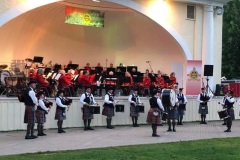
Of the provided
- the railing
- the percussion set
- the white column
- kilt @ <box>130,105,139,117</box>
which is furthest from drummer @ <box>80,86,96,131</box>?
the white column

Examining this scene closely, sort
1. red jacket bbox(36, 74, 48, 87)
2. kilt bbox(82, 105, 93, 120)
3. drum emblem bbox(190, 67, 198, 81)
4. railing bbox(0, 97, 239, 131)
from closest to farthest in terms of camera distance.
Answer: railing bbox(0, 97, 239, 131), kilt bbox(82, 105, 93, 120), red jacket bbox(36, 74, 48, 87), drum emblem bbox(190, 67, 198, 81)

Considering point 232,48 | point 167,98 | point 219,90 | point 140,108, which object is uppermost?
point 232,48

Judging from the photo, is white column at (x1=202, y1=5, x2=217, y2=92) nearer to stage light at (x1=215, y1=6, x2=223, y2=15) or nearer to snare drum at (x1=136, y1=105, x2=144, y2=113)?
stage light at (x1=215, y1=6, x2=223, y2=15)

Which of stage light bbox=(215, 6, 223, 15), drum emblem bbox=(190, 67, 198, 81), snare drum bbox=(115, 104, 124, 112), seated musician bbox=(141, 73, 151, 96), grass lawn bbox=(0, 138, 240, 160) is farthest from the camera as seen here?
stage light bbox=(215, 6, 223, 15)

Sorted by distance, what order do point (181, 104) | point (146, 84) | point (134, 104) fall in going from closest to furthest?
point (134, 104), point (181, 104), point (146, 84)

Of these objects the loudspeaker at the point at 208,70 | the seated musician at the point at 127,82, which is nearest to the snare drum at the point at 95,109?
the seated musician at the point at 127,82

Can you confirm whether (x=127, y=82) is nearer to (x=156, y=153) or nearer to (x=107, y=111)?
(x=107, y=111)

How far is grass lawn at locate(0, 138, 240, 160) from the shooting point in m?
10.8

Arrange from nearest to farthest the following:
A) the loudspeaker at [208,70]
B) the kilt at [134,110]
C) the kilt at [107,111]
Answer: the kilt at [107,111]
the kilt at [134,110]
the loudspeaker at [208,70]

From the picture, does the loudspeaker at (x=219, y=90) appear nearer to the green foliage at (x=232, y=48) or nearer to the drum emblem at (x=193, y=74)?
the drum emblem at (x=193, y=74)

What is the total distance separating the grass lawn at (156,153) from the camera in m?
10.8

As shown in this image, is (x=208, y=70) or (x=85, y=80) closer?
(x=85, y=80)

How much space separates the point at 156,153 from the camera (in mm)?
11570

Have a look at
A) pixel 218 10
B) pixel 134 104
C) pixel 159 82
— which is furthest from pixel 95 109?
pixel 218 10
